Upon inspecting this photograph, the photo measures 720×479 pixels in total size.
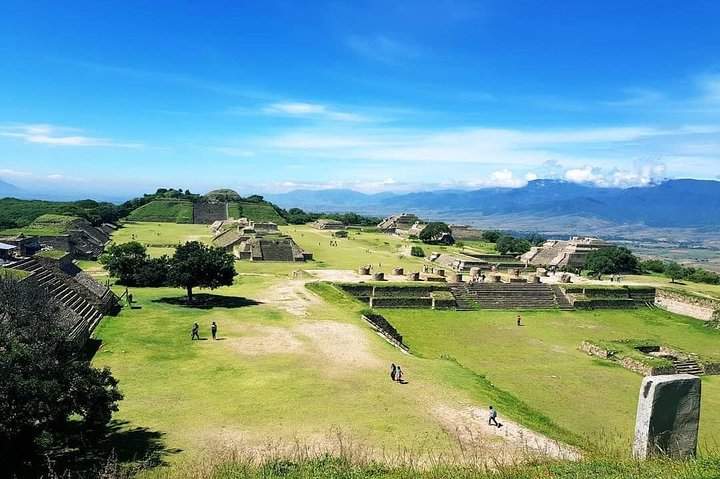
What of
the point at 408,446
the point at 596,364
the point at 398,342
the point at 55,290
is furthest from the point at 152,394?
the point at 596,364

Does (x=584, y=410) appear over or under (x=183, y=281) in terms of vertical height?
under

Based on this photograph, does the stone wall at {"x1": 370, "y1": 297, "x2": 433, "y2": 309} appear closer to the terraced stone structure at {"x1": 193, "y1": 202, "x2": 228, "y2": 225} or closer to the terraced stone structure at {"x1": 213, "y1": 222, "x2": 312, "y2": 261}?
the terraced stone structure at {"x1": 213, "y1": 222, "x2": 312, "y2": 261}

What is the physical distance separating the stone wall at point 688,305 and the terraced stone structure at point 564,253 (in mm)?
14058

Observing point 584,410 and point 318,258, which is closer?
point 584,410

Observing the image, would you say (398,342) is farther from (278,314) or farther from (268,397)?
(268,397)

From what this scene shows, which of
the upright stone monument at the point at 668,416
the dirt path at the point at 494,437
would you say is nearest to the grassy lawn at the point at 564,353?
the dirt path at the point at 494,437

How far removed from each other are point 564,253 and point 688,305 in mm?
18488

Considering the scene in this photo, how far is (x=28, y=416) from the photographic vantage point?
8.57 metres

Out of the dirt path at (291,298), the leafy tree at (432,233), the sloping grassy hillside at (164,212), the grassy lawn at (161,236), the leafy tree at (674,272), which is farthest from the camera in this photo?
the sloping grassy hillside at (164,212)

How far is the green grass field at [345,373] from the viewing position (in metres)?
12.0

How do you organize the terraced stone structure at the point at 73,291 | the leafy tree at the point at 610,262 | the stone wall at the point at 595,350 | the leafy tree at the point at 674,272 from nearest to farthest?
1. the terraced stone structure at the point at 73,291
2. the stone wall at the point at 595,350
3. the leafy tree at the point at 610,262
4. the leafy tree at the point at 674,272

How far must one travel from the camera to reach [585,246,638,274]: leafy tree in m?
47.2

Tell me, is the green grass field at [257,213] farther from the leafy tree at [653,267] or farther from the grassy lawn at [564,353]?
the grassy lawn at [564,353]

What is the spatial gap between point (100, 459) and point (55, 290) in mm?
12123
